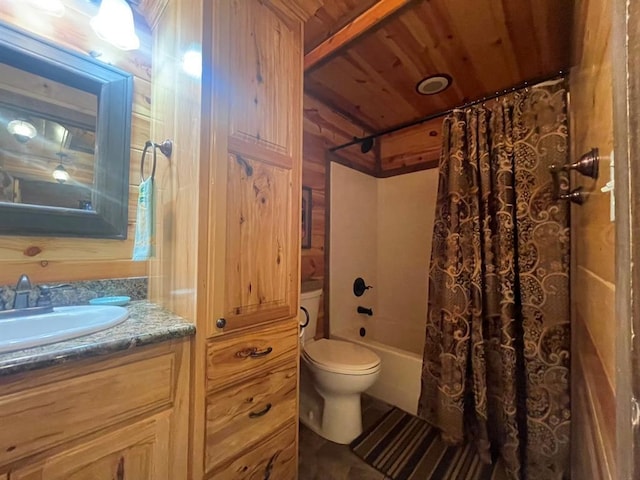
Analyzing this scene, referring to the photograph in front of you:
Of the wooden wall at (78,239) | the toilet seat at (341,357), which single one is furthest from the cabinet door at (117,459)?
the toilet seat at (341,357)

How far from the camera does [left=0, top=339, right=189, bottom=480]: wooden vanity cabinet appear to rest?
57 centimetres

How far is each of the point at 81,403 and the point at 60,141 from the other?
0.94 meters

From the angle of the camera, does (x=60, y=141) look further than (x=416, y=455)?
No

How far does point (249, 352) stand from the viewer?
3.10 feet

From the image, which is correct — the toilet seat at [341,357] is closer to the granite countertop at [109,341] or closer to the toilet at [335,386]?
the toilet at [335,386]

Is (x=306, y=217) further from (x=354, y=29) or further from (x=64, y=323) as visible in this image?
(x=64, y=323)

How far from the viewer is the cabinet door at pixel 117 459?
612 millimetres

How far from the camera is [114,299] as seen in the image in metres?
1.04

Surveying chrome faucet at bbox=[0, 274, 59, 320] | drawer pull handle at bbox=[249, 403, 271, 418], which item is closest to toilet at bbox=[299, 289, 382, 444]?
drawer pull handle at bbox=[249, 403, 271, 418]

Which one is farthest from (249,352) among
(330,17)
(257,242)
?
(330,17)

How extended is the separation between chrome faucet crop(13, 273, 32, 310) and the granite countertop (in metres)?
0.29

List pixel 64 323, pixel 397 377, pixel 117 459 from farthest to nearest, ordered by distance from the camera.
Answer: pixel 397 377 → pixel 64 323 → pixel 117 459

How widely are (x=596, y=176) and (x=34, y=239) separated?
1684 mm

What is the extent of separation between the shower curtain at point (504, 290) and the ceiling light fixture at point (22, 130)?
1.86 m
